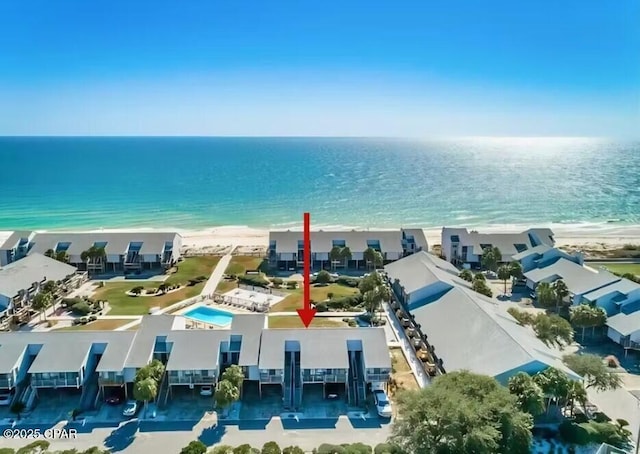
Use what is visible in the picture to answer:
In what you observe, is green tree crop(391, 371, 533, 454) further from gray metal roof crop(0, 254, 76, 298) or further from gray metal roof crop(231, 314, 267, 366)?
gray metal roof crop(0, 254, 76, 298)

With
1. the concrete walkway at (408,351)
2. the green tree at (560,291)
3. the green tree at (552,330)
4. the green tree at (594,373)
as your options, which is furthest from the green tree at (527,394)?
the green tree at (560,291)

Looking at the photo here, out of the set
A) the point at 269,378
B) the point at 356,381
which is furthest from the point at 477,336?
the point at 269,378

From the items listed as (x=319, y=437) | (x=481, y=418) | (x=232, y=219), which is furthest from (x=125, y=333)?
(x=232, y=219)

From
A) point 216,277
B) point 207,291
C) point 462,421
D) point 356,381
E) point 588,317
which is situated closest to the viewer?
point 462,421

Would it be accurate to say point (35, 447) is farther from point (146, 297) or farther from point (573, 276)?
point (573, 276)

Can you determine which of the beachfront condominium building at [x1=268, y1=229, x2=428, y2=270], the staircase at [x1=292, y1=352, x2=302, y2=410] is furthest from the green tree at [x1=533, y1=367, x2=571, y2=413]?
the beachfront condominium building at [x1=268, y1=229, x2=428, y2=270]

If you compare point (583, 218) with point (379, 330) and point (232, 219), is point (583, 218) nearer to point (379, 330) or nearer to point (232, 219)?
point (232, 219)

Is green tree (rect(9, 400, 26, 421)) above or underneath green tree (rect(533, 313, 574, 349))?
underneath
